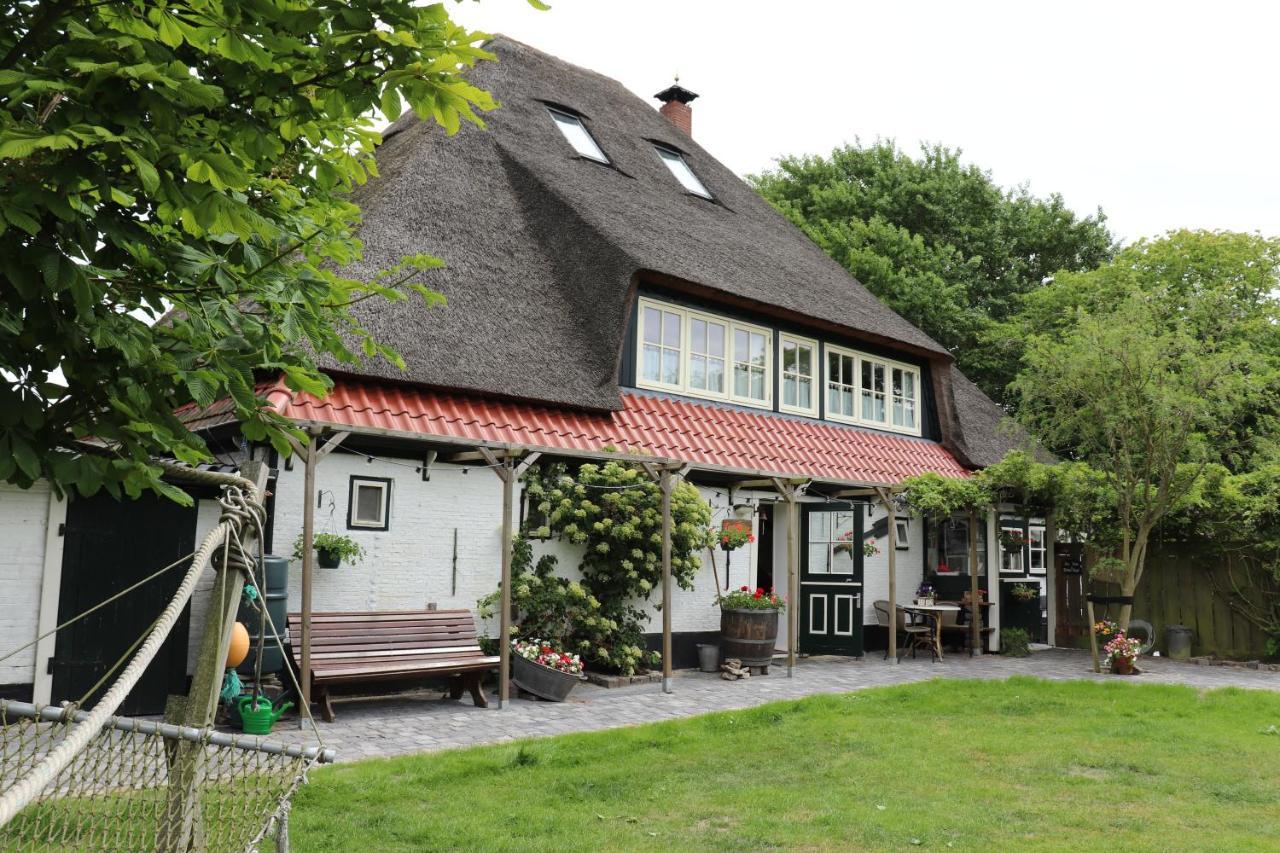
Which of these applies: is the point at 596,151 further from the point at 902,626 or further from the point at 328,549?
the point at 328,549

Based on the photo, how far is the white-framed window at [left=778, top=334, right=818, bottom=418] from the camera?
14.3 meters

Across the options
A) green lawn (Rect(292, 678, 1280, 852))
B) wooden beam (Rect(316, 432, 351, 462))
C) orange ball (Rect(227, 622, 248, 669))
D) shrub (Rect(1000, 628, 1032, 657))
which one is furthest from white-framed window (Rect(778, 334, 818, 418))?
orange ball (Rect(227, 622, 248, 669))

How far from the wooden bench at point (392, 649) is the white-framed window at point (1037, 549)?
10.5 metres

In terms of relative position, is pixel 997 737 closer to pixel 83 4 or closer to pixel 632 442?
pixel 632 442

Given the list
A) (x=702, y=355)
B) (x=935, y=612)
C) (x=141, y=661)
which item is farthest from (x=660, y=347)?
(x=141, y=661)

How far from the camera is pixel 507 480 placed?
9086 millimetres

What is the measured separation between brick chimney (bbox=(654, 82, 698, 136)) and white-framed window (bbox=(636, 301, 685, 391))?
9643 millimetres

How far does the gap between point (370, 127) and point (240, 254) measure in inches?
30.1

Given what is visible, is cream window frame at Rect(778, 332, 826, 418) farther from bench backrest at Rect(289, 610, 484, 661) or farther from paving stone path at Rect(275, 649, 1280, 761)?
bench backrest at Rect(289, 610, 484, 661)

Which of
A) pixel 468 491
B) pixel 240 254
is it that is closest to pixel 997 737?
pixel 468 491

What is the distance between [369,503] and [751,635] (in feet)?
15.3

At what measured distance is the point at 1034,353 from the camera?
41.7ft

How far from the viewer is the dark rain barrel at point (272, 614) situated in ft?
26.9

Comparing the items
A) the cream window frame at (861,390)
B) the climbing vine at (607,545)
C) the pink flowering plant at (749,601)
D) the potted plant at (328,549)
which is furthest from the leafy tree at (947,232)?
the potted plant at (328,549)
